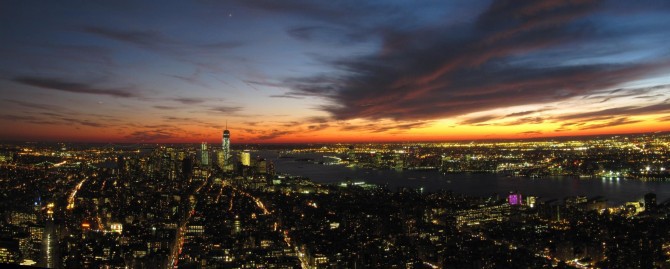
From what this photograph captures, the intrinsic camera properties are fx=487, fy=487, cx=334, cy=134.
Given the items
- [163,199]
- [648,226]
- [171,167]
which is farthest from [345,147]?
[648,226]

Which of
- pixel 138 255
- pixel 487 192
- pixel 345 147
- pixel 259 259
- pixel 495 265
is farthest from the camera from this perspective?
pixel 345 147

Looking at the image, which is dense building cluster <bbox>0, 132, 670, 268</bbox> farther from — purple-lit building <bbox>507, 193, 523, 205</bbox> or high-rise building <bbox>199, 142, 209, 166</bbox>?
high-rise building <bbox>199, 142, 209, 166</bbox>

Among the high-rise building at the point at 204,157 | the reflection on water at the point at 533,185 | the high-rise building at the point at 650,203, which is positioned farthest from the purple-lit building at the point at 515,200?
the high-rise building at the point at 204,157

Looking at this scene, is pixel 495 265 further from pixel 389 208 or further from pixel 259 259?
pixel 389 208

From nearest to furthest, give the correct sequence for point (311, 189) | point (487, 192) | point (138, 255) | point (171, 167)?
1. point (138, 255)
2. point (487, 192)
3. point (311, 189)
4. point (171, 167)

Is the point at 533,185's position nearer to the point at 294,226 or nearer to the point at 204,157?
the point at 294,226

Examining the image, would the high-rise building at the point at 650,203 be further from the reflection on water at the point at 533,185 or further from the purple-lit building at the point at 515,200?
the purple-lit building at the point at 515,200

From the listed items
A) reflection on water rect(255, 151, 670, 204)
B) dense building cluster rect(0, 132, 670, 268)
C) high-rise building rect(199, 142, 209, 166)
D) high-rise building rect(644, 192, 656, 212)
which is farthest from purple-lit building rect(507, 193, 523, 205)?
high-rise building rect(199, 142, 209, 166)

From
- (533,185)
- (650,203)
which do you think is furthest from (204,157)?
(650,203)
